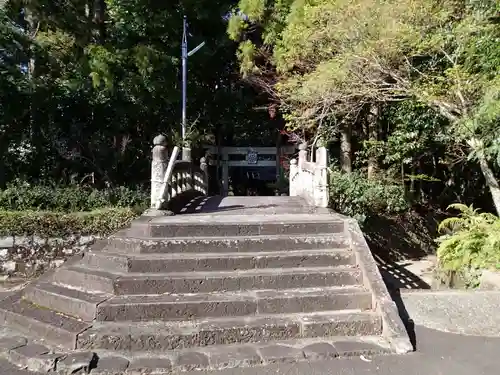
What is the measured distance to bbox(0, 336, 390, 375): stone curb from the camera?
2.94m

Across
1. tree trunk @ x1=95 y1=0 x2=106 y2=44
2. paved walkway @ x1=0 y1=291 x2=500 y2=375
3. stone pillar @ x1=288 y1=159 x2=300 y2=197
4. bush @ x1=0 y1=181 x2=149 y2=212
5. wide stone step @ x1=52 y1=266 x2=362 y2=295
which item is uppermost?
tree trunk @ x1=95 y1=0 x2=106 y2=44

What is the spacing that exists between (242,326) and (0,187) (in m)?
8.45

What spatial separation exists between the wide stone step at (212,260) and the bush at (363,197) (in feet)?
14.5

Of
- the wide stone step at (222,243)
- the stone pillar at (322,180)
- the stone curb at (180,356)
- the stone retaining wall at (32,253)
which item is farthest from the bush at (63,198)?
the stone curb at (180,356)

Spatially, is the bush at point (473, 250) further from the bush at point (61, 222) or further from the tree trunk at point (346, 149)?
the bush at point (61, 222)

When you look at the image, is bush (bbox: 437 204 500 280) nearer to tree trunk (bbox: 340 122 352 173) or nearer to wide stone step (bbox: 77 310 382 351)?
wide stone step (bbox: 77 310 382 351)

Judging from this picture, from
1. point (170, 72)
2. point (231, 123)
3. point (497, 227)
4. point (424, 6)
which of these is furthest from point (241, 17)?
point (497, 227)

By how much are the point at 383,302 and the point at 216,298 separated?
63.9 inches

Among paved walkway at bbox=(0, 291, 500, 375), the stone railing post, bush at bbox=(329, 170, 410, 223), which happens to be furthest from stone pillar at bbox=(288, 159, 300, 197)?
paved walkway at bbox=(0, 291, 500, 375)

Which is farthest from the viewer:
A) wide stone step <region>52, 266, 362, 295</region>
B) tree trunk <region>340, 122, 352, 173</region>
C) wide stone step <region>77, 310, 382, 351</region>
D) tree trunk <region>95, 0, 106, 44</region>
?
tree trunk <region>340, 122, 352, 173</region>

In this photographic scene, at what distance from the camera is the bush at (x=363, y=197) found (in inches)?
344

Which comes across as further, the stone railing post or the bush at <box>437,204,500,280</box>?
the stone railing post

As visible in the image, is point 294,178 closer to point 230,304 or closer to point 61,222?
point 61,222

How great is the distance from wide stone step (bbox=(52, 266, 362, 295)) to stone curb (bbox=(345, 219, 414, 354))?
0.47ft
